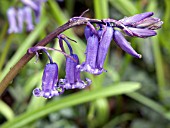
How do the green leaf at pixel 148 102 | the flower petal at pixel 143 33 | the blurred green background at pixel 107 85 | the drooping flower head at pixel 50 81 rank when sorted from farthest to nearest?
1. the green leaf at pixel 148 102
2. the blurred green background at pixel 107 85
3. the drooping flower head at pixel 50 81
4. the flower petal at pixel 143 33

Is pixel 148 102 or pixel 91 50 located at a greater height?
pixel 91 50

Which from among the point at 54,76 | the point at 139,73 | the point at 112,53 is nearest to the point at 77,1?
the point at 112,53

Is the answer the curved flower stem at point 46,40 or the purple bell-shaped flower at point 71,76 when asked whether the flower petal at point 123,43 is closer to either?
the curved flower stem at point 46,40

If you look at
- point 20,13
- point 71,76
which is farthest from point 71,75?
point 20,13

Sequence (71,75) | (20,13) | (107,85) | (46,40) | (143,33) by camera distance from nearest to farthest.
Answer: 1. (143,33)
2. (46,40)
3. (71,75)
4. (20,13)
5. (107,85)

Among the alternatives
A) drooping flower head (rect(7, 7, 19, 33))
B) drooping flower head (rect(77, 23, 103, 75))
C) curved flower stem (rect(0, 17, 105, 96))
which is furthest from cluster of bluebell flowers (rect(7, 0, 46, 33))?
drooping flower head (rect(77, 23, 103, 75))

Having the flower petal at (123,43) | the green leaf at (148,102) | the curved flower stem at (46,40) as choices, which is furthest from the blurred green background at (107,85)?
the flower petal at (123,43)

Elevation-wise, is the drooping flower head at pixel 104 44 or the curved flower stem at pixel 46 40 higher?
the curved flower stem at pixel 46 40

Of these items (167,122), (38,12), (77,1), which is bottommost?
(167,122)

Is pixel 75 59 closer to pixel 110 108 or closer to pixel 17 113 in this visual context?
pixel 17 113

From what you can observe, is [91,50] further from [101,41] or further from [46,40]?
[46,40]

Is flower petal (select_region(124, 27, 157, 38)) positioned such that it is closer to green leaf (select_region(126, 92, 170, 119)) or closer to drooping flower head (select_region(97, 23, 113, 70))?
drooping flower head (select_region(97, 23, 113, 70))
